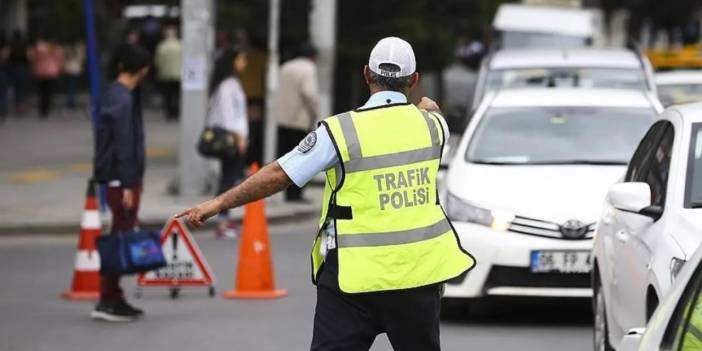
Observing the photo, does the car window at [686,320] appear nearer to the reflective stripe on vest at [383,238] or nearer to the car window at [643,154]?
the reflective stripe on vest at [383,238]

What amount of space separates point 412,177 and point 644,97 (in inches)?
270

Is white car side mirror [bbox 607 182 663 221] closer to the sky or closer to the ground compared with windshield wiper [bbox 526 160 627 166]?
closer to the sky

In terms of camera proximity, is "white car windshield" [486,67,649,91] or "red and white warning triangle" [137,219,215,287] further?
"white car windshield" [486,67,649,91]

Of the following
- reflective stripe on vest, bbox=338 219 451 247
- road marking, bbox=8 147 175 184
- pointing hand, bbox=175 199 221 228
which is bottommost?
road marking, bbox=8 147 175 184

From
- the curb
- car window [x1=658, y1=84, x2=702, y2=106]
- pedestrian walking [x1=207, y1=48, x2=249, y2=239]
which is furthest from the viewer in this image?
car window [x1=658, y1=84, x2=702, y2=106]

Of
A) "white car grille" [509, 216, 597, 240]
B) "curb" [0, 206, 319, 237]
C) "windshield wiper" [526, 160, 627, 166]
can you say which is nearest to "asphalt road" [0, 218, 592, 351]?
"white car grille" [509, 216, 597, 240]

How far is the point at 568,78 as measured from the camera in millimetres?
16750

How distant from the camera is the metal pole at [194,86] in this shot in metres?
19.4

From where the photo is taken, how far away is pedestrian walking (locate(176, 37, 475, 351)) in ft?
20.8

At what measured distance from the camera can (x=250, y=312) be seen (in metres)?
12.1

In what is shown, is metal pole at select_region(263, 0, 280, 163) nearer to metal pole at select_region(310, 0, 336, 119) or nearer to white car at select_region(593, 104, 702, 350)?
metal pole at select_region(310, 0, 336, 119)

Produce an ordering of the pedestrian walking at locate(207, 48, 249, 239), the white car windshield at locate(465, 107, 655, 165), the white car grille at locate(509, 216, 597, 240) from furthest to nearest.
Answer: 1. the pedestrian walking at locate(207, 48, 249, 239)
2. the white car windshield at locate(465, 107, 655, 165)
3. the white car grille at locate(509, 216, 597, 240)

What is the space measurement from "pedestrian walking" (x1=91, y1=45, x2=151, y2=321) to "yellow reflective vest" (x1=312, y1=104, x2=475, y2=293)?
5.12 meters

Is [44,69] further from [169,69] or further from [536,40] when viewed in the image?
[536,40]
